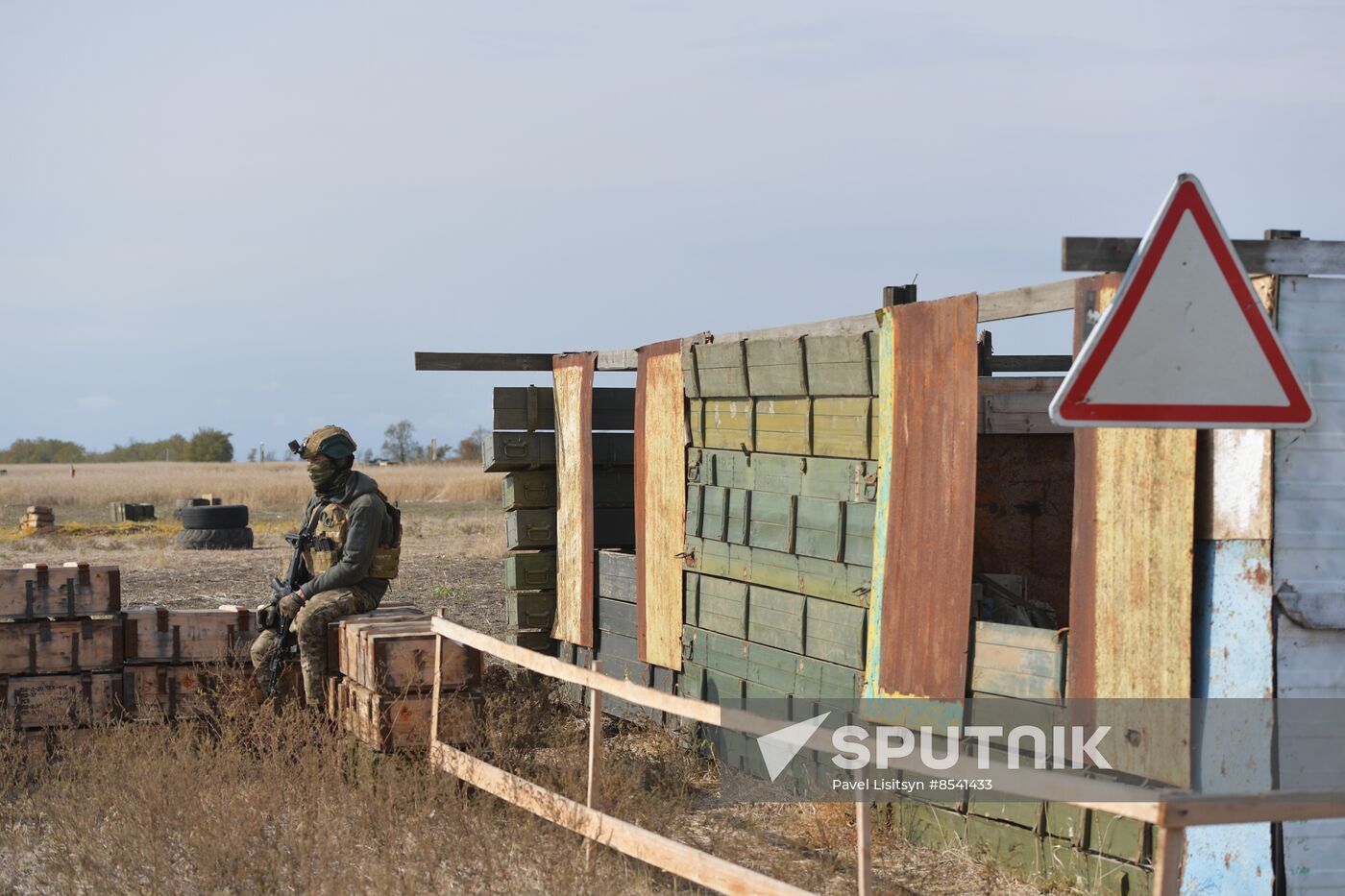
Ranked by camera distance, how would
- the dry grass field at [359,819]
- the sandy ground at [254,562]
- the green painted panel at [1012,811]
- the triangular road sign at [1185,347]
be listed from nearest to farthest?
the triangular road sign at [1185,347] → the dry grass field at [359,819] → the green painted panel at [1012,811] → the sandy ground at [254,562]

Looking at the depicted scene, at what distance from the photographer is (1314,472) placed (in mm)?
5117

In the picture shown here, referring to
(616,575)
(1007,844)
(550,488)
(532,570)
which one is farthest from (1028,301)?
(532,570)

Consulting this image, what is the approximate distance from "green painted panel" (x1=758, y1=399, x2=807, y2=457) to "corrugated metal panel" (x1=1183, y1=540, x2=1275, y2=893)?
8.48 feet

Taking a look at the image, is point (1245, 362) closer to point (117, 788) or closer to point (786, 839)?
point (786, 839)

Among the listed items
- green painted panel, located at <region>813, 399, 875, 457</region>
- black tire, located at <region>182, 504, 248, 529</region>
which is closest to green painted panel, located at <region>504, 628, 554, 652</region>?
green painted panel, located at <region>813, 399, 875, 457</region>

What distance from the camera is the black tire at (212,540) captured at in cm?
2472

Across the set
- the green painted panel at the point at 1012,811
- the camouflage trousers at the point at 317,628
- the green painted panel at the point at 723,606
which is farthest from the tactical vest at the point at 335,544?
the green painted panel at the point at 1012,811

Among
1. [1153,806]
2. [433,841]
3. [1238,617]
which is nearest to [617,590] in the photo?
[433,841]

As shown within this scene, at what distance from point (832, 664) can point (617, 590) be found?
2.75 meters

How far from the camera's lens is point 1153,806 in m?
3.63

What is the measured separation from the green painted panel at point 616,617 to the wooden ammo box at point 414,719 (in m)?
2.15

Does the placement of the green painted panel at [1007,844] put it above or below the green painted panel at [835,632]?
below

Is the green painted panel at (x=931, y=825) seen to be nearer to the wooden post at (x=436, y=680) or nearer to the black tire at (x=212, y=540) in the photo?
the wooden post at (x=436, y=680)

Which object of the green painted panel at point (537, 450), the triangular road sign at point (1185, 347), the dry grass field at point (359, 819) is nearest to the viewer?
the triangular road sign at point (1185, 347)
